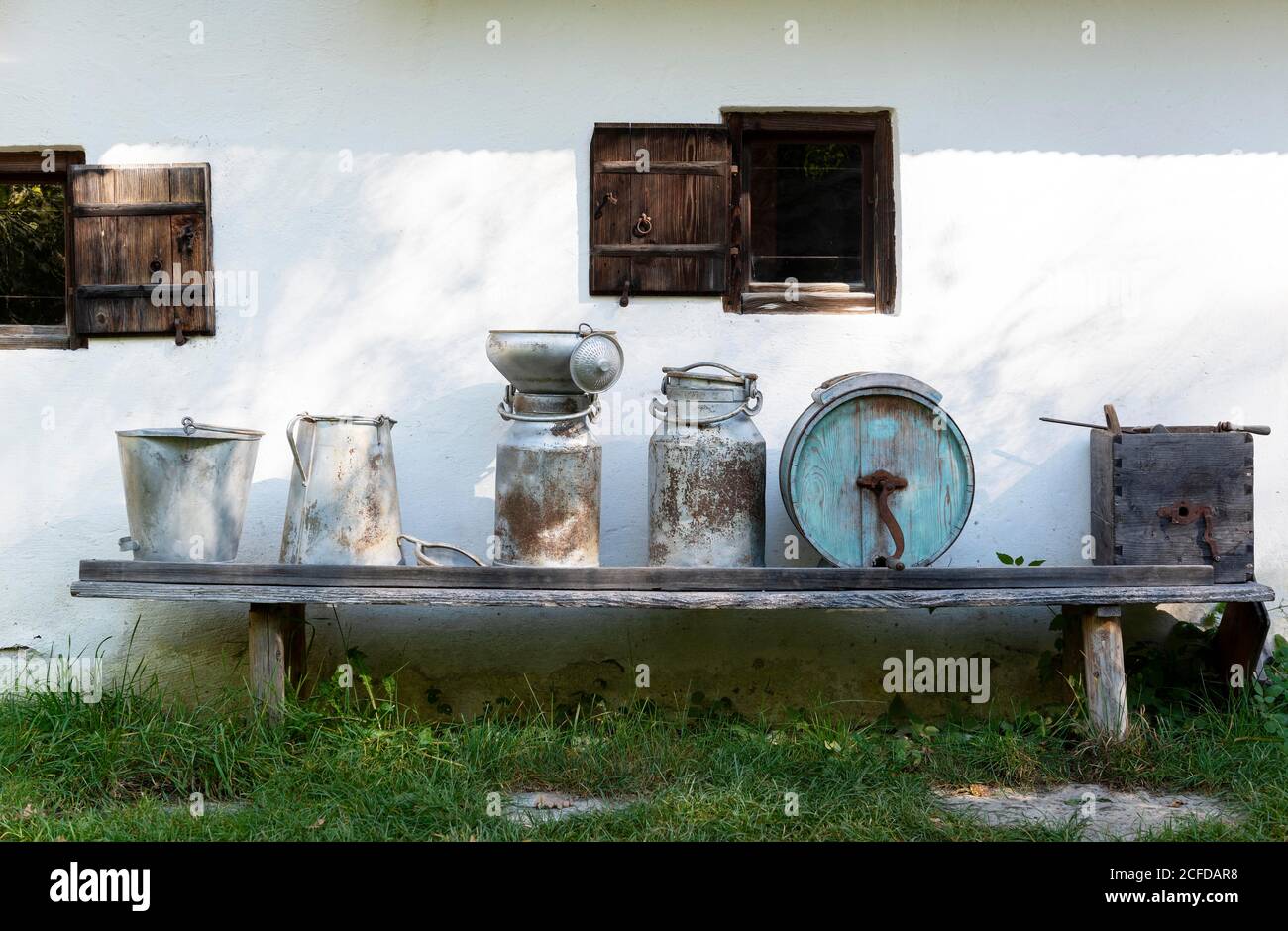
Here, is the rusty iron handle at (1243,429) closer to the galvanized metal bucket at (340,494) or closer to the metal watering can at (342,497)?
the metal watering can at (342,497)

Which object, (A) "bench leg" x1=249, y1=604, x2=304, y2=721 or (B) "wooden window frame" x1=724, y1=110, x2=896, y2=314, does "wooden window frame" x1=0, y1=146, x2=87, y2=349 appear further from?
(B) "wooden window frame" x1=724, y1=110, x2=896, y2=314

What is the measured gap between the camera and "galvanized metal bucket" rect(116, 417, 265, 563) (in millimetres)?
4266

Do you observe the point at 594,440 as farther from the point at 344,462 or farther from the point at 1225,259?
the point at 1225,259

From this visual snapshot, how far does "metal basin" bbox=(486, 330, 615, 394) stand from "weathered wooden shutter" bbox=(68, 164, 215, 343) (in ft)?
4.49

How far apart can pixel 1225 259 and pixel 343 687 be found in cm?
408

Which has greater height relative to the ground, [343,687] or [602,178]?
[602,178]

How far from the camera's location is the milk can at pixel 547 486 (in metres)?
4.41

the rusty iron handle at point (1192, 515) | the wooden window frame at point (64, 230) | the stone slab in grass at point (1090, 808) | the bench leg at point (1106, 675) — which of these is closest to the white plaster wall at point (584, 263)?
the wooden window frame at point (64, 230)

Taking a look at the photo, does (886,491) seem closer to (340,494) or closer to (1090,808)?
(1090,808)

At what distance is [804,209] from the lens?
4992mm

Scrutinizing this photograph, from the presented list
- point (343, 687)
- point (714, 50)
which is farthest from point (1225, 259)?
point (343, 687)

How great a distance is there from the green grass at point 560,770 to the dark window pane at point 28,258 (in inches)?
64.5

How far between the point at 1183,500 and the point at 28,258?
16.0 ft

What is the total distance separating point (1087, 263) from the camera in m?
4.95
